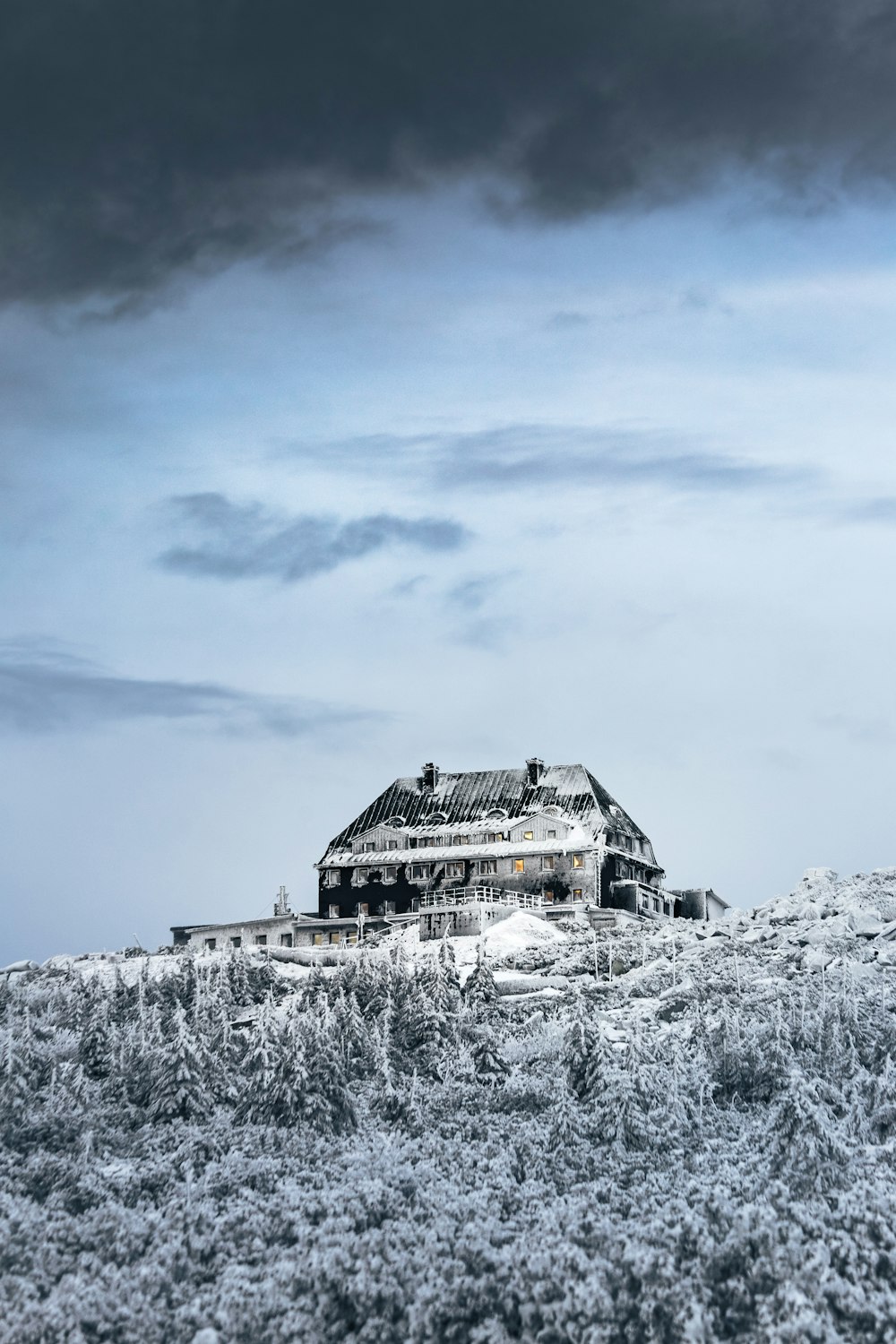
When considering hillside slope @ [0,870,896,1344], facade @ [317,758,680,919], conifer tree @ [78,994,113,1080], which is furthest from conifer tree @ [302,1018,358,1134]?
facade @ [317,758,680,919]

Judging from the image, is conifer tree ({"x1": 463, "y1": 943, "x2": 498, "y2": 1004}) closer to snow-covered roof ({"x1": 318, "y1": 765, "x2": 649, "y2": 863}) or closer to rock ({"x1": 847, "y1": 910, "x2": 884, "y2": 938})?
rock ({"x1": 847, "y1": 910, "x2": 884, "y2": 938})

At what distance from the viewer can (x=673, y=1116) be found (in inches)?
1815

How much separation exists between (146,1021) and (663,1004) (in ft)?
68.0

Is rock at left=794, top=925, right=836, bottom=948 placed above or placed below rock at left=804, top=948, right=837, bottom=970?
above

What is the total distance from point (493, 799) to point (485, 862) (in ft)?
18.4

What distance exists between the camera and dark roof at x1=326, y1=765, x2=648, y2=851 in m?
91.4

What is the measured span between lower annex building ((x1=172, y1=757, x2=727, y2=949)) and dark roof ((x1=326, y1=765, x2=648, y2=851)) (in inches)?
3.3

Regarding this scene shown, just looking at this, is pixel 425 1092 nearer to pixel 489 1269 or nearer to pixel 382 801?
pixel 489 1269

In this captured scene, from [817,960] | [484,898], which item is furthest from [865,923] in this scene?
[484,898]

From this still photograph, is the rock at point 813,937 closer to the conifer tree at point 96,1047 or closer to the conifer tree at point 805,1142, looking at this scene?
the conifer tree at point 805,1142

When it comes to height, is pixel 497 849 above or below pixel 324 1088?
above

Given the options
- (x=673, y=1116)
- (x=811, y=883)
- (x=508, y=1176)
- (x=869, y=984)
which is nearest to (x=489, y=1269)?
(x=508, y=1176)

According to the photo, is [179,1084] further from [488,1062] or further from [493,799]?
[493,799]

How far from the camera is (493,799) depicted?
92.9 metres
